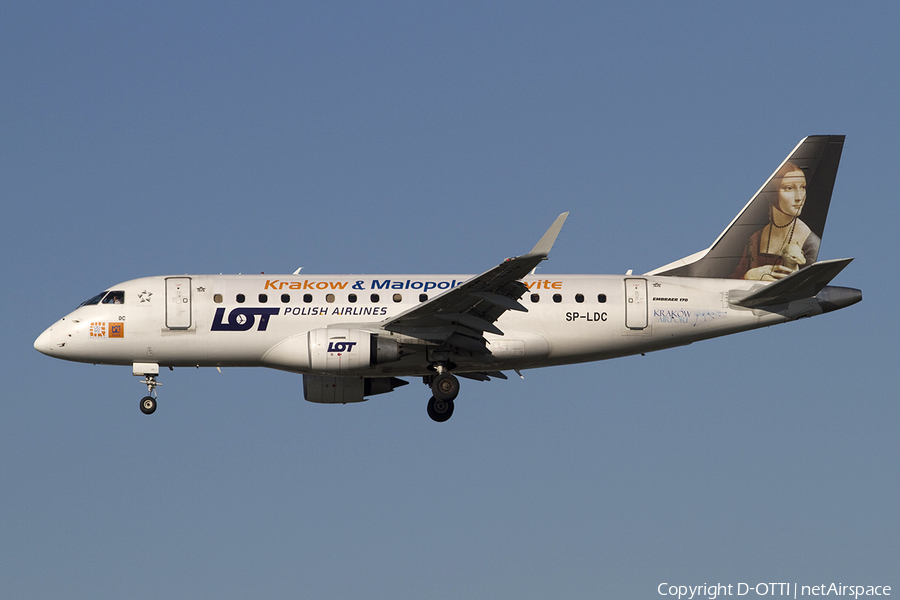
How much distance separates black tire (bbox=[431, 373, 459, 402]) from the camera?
33500 millimetres

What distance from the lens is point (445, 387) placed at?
33.5 m

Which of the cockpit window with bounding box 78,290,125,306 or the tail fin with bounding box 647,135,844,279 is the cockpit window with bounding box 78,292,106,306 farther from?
the tail fin with bounding box 647,135,844,279

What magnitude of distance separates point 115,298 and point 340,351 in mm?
7465

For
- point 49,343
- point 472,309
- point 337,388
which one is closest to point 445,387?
point 472,309

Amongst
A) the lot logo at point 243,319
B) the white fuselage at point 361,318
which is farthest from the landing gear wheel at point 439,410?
the lot logo at point 243,319

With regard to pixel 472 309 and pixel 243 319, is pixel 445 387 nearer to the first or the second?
pixel 472 309

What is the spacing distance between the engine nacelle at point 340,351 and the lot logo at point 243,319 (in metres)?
1.28

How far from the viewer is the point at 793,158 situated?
1435 inches

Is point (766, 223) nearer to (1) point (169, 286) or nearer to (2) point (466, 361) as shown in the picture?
(2) point (466, 361)

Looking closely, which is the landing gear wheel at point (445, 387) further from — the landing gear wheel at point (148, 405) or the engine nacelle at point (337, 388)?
the landing gear wheel at point (148, 405)

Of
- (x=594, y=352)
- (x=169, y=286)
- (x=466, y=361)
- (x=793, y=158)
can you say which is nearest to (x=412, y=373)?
(x=466, y=361)

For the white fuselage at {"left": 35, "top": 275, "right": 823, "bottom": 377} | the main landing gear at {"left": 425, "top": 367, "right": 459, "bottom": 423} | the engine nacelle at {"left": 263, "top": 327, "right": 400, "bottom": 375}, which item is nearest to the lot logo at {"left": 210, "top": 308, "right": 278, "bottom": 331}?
the white fuselage at {"left": 35, "top": 275, "right": 823, "bottom": 377}

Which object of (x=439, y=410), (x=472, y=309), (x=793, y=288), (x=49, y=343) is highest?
(x=793, y=288)

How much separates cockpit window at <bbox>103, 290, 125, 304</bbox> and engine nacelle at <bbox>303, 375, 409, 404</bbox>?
19.8 feet
